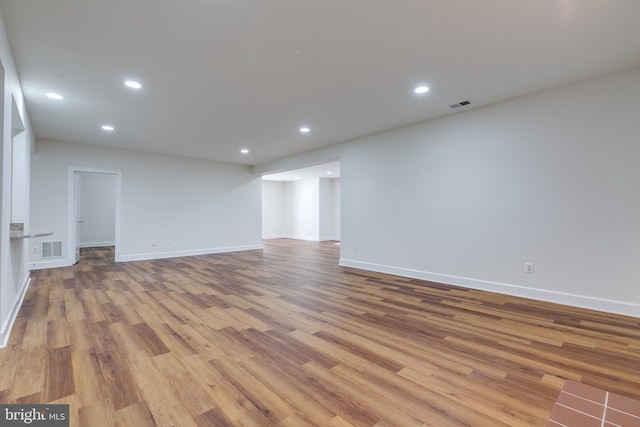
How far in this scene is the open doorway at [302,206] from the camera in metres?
11.4

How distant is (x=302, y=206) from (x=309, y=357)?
9.94 meters

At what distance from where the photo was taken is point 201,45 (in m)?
2.63

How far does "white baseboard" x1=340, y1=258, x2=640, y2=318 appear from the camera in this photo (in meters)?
3.09

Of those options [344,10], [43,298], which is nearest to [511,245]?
[344,10]

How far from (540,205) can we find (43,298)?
21.5 ft

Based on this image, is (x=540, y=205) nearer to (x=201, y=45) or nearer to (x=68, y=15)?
(x=201, y=45)

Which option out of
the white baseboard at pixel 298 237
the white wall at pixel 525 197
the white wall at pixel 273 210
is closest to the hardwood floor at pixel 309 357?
the white wall at pixel 525 197

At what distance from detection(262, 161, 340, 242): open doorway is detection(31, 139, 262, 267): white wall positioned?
2.61 m

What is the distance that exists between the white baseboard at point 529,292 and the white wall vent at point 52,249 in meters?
6.58

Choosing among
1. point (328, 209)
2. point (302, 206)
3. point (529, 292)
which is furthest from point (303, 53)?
point (302, 206)

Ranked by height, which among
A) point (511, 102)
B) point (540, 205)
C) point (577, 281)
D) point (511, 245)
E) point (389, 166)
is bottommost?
point (577, 281)
